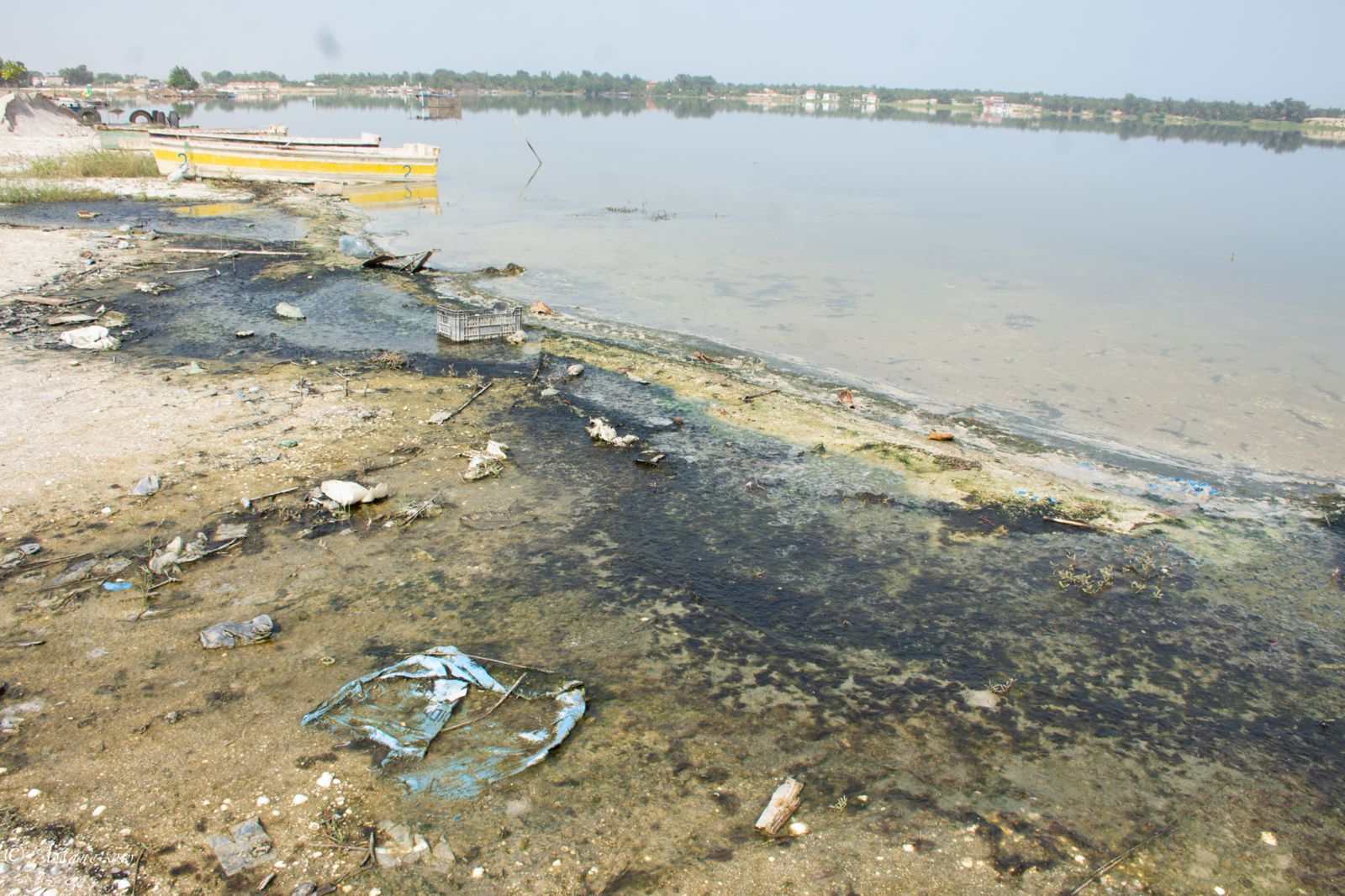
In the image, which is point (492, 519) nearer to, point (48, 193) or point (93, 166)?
point (48, 193)

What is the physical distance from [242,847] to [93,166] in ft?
74.0

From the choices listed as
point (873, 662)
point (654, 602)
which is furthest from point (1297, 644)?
point (654, 602)

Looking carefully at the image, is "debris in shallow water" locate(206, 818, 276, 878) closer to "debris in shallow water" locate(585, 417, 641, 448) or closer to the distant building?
"debris in shallow water" locate(585, 417, 641, 448)

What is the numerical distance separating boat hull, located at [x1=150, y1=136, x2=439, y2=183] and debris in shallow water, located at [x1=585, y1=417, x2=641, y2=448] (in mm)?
18103

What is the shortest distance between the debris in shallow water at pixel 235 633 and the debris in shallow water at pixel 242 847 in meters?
1.26

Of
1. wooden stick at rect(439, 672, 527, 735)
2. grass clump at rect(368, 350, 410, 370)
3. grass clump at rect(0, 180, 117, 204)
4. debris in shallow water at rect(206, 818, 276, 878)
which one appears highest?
grass clump at rect(0, 180, 117, 204)

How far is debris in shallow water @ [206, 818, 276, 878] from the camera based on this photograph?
282cm

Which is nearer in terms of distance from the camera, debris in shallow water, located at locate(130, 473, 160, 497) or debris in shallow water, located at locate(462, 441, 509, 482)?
debris in shallow water, located at locate(130, 473, 160, 497)

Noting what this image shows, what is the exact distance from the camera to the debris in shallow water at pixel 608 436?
6734 millimetres

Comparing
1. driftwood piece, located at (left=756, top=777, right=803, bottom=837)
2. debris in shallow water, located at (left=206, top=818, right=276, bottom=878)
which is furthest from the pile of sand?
driftwood piece, located at (left=756, top=777, right=803, bottom=837)

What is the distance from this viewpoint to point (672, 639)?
4332 mm

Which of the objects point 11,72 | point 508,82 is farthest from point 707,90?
point 11,72

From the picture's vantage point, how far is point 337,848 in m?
2.92

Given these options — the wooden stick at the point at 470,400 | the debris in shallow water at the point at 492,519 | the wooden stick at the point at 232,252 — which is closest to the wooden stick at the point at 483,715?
the debris in shallow water at the point at 492,519
